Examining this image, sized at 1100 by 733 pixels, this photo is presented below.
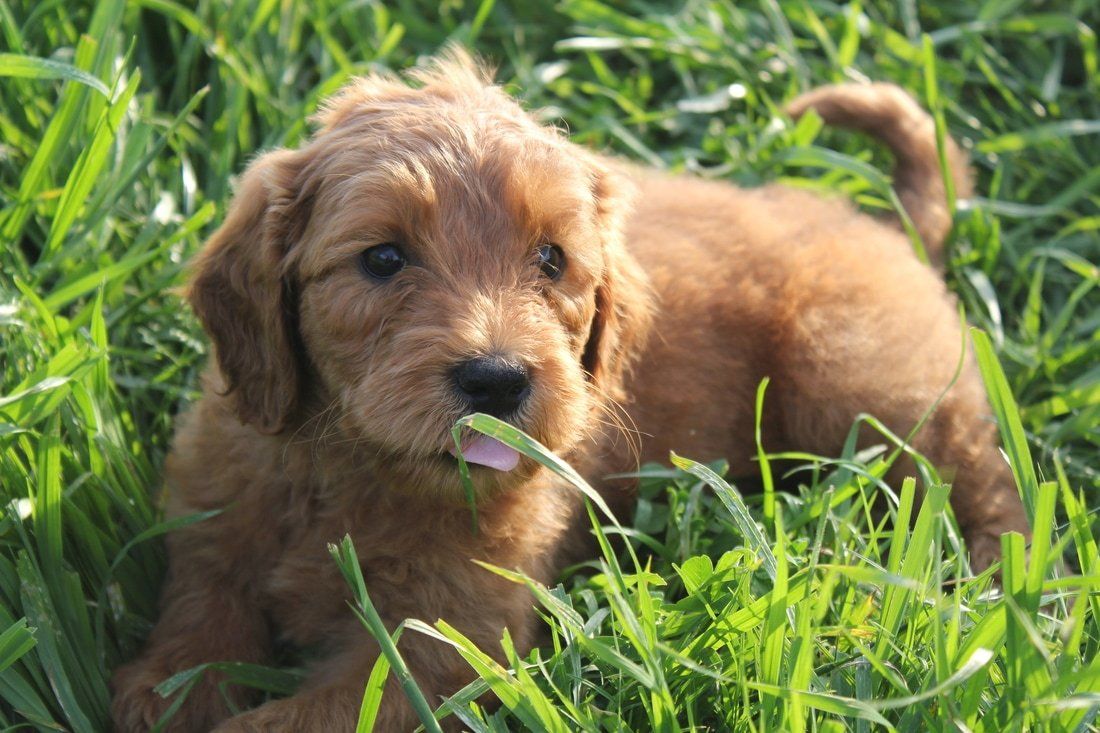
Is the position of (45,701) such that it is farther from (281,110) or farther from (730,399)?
(281,110)

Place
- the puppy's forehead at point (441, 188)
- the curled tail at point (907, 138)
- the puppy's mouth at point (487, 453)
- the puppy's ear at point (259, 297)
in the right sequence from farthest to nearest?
the curled tail at point (907, 138) → the puppy's ear at point (259, 297) → the puppy's forehead at point (441, 188) → the puppy's mouth at point (487, 453)

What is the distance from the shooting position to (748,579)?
3029mm

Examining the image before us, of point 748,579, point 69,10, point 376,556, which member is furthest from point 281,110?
point 748,579

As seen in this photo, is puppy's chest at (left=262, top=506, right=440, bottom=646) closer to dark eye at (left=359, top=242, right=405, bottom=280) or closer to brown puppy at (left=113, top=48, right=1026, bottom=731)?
brown puppy at (left=113, top=48, right=1026, bottom=731)

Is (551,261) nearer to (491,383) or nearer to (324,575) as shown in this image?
(491,383)

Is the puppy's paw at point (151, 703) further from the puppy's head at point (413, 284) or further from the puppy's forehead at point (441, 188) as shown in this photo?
the puppy's forehead at point (441, 188)

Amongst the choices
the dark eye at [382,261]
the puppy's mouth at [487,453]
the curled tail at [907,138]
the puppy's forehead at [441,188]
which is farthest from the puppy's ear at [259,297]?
the curled tail at [907,138]

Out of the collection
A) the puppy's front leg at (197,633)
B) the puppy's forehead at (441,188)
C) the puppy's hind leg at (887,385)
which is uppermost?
the puppy's forehead at (441,188)

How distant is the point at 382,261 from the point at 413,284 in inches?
4.5

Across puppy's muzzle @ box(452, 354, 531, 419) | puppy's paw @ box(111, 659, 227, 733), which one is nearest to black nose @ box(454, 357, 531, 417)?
puppy's muzzle @ box(452, 354, 531, 419)

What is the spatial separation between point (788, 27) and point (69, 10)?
11.3 ft

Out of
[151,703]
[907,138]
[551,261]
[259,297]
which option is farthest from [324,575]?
[907,138]

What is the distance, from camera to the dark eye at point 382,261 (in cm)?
324

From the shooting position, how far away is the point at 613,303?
12.3ft
